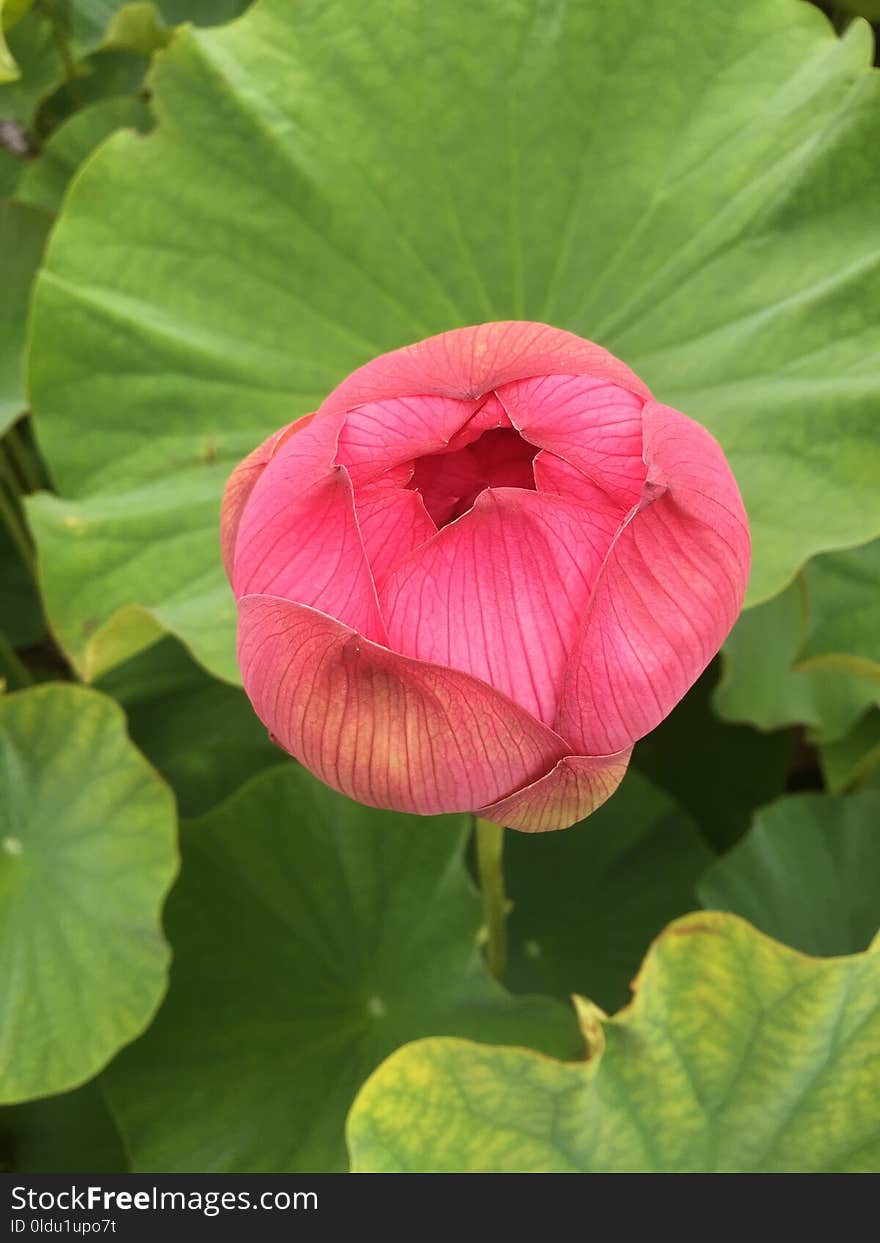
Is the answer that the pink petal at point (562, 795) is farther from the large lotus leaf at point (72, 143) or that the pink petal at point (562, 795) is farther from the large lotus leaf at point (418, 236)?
the large lotus leaf at point (72, 143)

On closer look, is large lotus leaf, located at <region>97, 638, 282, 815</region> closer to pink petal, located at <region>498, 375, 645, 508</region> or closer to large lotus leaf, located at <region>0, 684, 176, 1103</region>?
large lotus leaf, located at <region>0, 684, 176, 1103</region>

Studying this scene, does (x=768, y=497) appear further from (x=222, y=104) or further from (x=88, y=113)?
(x=88, y=113)

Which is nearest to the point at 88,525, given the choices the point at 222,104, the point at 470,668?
the point at 222,104

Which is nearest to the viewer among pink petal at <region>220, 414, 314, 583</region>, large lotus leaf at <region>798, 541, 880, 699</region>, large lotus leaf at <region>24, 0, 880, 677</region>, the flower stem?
pink petal at <region>220, 414, 314, 583</region>

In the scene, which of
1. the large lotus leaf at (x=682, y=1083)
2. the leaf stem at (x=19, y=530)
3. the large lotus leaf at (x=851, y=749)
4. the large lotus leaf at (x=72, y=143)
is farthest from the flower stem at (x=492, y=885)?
the large lotus leaf at (x=72, y=143)

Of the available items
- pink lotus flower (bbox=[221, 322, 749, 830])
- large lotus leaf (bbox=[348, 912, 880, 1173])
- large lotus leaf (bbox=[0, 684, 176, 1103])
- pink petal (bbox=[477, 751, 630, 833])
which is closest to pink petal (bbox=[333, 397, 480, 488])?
pink lotus flower (bbox=[221, 322, 749, 830])
